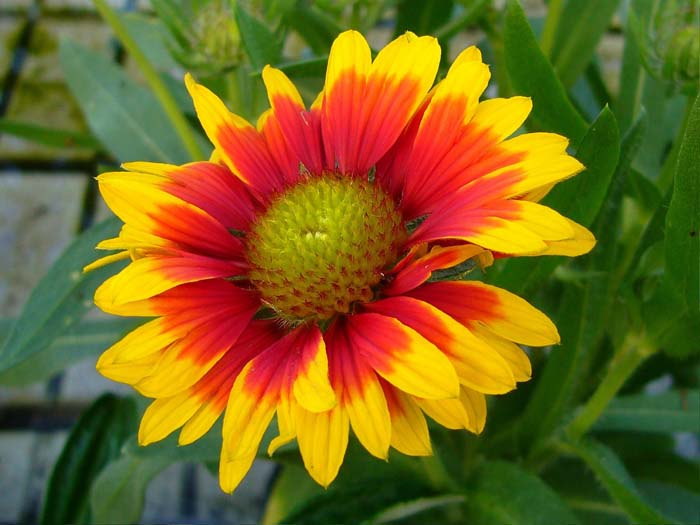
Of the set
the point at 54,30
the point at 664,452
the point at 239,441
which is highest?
the point at 54,30

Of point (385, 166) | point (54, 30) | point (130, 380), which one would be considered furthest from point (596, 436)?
point (54, 30)

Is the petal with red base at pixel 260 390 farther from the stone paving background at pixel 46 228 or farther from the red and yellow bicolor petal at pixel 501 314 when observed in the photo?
the stone paving background at pixel 46 228

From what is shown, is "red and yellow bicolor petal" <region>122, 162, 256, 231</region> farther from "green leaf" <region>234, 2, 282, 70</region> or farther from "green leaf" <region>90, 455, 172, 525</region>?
"green leaf" <region>90, 455, 172, 525</region>

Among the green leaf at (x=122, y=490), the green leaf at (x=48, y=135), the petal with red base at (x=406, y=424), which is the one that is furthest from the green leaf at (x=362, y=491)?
the green leaf at (x=48, y=135)

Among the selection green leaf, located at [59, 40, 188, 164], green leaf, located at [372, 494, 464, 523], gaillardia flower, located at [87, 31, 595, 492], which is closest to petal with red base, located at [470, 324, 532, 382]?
gaillardia flower, located at [87, 31, 595, 492]

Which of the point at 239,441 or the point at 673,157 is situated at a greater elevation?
the point at 673,157

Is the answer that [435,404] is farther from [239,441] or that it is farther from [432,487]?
[432,487]
